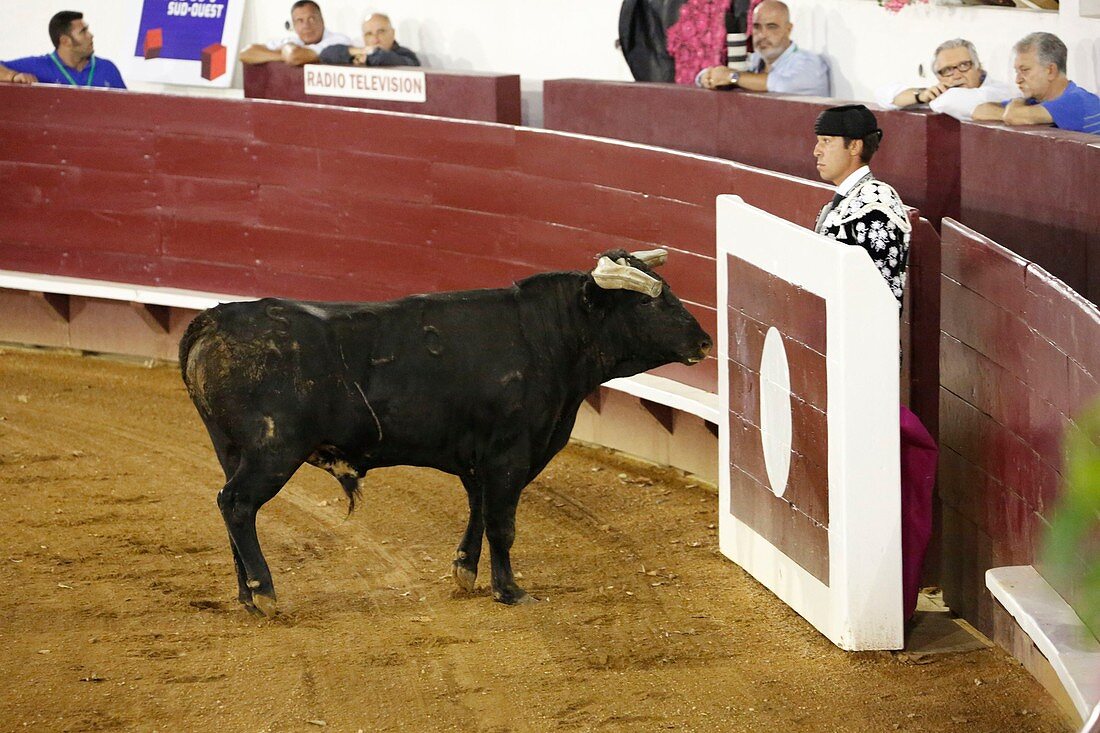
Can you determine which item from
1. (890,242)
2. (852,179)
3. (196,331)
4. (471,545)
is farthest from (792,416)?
(196,331)

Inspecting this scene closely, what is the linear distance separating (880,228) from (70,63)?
22.8ft

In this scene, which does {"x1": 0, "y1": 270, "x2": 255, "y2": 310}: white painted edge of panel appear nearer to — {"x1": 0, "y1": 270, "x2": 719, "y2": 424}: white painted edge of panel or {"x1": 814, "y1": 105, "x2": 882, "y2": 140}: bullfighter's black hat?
{"x1": 0, "y1": 270, "x2": 719, "y2": 424}: white painted edge of panel

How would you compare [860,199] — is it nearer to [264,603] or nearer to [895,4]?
[264,603]

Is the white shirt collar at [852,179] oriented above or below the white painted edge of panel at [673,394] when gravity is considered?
above

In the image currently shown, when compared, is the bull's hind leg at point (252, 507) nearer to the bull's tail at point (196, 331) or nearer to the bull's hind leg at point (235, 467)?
the bull's hind leg at point (235, 467)

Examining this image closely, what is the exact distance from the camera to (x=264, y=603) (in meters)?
5.00

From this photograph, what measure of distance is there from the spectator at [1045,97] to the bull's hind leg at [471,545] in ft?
7.46

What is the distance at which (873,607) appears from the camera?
4.75m

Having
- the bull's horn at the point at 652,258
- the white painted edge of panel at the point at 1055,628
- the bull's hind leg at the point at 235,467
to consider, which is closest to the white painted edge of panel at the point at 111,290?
the bull's hind leg at the point at 235,467

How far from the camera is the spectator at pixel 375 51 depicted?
30.5ft

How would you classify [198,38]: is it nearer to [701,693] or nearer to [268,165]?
[268,165]

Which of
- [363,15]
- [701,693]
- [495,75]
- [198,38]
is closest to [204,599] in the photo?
[701,693]

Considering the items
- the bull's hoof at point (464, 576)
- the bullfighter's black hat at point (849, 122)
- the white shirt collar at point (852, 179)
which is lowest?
the bull's hoof at point (464, 576)

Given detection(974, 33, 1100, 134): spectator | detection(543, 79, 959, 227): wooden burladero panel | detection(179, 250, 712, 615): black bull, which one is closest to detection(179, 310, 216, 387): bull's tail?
detection(179, 250, 712, 615): black bull
